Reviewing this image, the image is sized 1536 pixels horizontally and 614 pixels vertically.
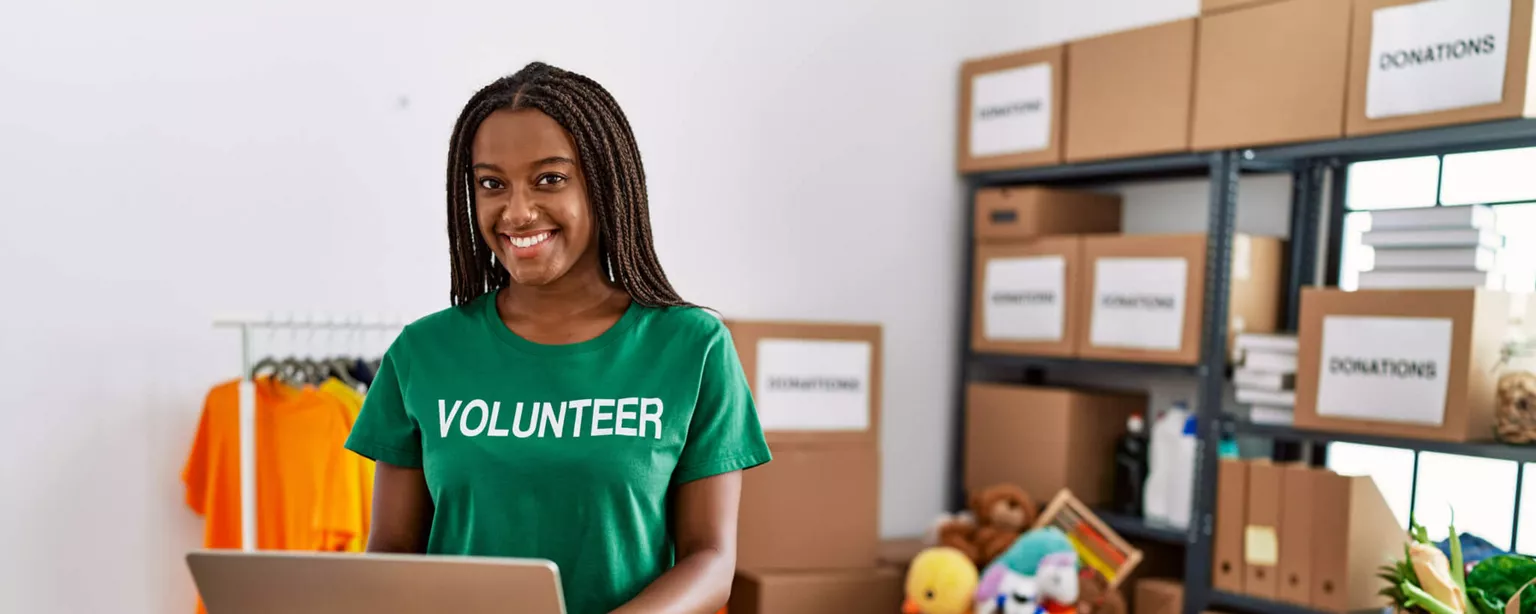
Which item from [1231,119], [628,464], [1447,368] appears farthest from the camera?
[1231,119]

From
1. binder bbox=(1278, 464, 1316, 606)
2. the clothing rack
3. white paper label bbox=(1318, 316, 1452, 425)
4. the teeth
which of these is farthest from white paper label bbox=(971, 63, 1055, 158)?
the teeth

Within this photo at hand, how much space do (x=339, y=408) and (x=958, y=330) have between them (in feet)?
6.18

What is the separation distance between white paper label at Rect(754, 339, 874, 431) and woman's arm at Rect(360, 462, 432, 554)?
70.1 inches

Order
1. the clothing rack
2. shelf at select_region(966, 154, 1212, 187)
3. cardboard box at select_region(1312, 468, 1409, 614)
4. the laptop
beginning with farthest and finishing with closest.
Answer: shelf at select_region(966, 154, 1212, 187), cardboard box at select_region(1312, 468, 1409, 614), the clothing rack, the laptop

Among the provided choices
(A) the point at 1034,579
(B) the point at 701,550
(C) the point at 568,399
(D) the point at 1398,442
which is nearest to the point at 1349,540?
(D) the point at 1398,442

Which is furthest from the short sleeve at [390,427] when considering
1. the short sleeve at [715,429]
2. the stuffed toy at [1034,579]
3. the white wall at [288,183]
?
the stuffed toy at [1034,579]

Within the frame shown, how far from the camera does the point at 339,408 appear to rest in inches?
87.0

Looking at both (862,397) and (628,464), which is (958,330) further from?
(628,464)

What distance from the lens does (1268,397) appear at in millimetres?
2578

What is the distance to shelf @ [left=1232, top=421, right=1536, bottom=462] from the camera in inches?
84.1

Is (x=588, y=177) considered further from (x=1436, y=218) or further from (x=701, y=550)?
(x=1436, y=218)

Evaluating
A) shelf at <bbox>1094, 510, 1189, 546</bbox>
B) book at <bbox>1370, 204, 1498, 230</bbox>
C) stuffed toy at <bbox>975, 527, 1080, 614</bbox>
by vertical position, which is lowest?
stuffed toy at <bbox>975, 527, 1080, 614</bbox>

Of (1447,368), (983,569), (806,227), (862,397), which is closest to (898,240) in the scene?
(806,227)

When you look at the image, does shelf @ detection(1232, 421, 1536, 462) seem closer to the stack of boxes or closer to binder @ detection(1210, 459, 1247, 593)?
binder @ detection(1210, 459, 1247, 593)
